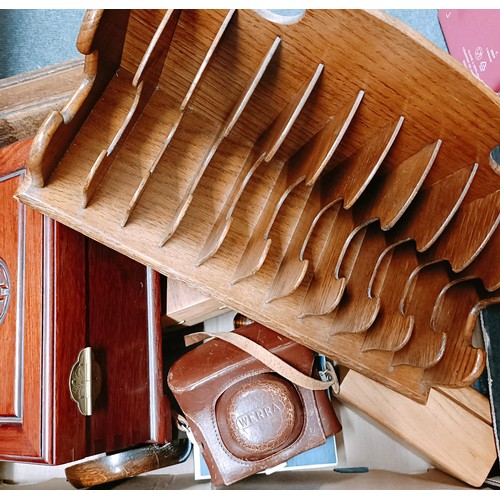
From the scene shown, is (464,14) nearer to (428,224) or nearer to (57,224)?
(428,224)

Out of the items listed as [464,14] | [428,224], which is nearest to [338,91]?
[428,224]

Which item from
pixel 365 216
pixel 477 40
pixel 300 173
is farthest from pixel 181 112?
pixel 477 40

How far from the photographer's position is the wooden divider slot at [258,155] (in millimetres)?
561

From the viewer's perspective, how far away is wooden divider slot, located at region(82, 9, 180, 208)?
1.74 feet

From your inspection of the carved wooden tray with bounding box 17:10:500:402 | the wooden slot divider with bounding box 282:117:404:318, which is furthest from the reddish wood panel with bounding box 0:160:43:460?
the wooden slot divider with bounding box 282:117:404:318

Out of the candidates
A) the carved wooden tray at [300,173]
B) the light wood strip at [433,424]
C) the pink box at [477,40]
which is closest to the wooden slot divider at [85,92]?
the carved wooden tray at [300,173]

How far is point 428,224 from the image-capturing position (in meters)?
0.64

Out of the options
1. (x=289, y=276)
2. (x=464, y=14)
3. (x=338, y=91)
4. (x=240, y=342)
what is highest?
(x=464, y=14)

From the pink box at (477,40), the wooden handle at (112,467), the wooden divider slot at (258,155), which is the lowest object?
the wooden handle at (112,467)

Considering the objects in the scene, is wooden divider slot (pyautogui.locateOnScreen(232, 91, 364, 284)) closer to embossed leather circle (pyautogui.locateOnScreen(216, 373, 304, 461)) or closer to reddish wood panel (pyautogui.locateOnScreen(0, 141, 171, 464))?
reddish wood panel (pyautogui.locateOnScreen(0, 141, 171, 464))

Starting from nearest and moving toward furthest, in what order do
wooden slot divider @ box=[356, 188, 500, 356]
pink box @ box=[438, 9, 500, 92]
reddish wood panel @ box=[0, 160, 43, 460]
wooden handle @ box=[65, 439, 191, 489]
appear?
wooden slot divider @ box=[356, 188, 500, 356] < reddish wood panel @ box=[0, 160, 43, 460] < wooden handle @ box=[65, 439, 191, 489] < pink box @ box=[438, 9, 500, 92]

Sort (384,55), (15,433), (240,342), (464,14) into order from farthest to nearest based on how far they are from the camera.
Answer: (464,14) < (240,342) < (15,433) < (384,55)

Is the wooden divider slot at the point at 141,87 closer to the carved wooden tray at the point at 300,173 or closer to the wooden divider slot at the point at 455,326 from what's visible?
the carved wooden tray at the point at 300,173

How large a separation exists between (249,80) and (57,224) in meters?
0.37
